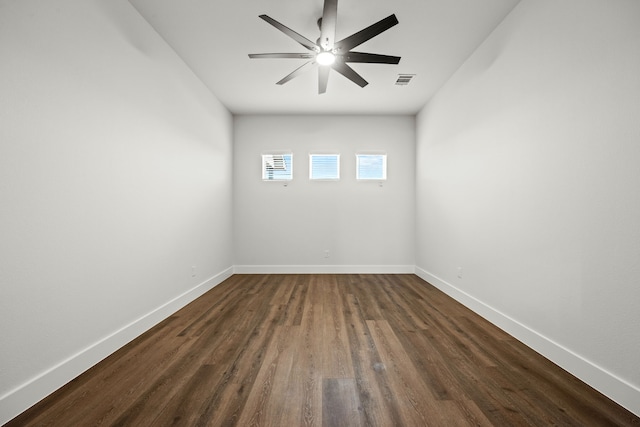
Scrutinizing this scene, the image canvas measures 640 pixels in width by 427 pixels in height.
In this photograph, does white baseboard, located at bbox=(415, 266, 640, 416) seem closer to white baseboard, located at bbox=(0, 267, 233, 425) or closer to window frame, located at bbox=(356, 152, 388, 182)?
window frame, located at bbox=(356, 152, 388, 182)

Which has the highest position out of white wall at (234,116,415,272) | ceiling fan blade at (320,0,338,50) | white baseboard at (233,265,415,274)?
ceiling fan blade at (320,0,338,50)

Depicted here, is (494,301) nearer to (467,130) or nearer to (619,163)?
(619,163)

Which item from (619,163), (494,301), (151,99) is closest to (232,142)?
(151,99)

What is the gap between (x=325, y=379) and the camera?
179 cm

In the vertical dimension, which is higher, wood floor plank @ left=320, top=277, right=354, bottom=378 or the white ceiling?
the white ceiling

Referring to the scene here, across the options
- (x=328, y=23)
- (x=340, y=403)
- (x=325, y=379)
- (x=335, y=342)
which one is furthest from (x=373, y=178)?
(x=340, y=403)

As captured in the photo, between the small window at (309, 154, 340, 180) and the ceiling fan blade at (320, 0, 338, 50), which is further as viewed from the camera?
the small window at (309, 154, 340, 180)

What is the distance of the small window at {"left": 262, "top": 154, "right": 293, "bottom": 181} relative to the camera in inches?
212

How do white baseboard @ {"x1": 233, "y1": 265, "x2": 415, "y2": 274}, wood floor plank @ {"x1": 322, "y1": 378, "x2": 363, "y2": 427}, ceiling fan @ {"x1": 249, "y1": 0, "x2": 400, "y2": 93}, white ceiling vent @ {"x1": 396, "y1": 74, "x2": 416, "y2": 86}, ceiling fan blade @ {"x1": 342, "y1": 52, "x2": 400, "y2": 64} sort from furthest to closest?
white baseboard @ {"x1": 233, "y1": 265, "x2": 415, "y2": 274}
white ceiling vent @ {"x1": 396, "y1": 74, "x2": 416, "y2": 86}
ceiling fan blade @ {"x1": 342, "y1": 52, "x2": 400, "y2": 64}
ceiling fan @ {"x1": 249, "y1": 0, "x2": 400, "y2": 93}
wood floor plank @ {"x1": 322, "y1": 378, "x2": 363, "y2": 427}

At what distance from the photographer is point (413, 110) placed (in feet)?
16.8

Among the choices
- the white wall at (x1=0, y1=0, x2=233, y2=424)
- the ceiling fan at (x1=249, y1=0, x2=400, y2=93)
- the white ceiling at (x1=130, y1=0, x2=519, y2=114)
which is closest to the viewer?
the white wall at (x1=0, y1=0, x2=233, y2=424)

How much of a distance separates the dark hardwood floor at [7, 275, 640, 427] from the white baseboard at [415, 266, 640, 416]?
58mm

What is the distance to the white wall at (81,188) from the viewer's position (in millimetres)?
1531

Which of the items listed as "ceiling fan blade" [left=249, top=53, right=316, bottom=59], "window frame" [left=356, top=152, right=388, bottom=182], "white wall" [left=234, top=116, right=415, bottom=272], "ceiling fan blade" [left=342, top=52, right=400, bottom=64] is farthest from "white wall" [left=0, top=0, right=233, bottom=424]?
"window frame" [left=356, top=152, right=388, bottom=182]
